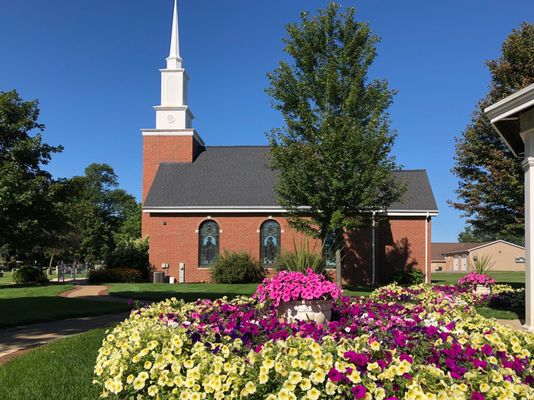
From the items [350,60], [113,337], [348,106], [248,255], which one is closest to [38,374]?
[113,337]

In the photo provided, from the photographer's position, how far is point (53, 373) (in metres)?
6.33

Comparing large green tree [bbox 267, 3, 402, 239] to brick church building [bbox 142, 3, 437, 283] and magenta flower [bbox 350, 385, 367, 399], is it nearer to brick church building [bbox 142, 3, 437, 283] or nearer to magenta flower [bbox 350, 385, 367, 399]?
brick church building [bbox 142, 3, 437, 283]

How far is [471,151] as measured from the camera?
22.4 metres

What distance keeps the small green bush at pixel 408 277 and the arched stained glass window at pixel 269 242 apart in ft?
22.7

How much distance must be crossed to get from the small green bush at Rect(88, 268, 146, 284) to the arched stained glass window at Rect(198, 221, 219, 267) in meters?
3.92

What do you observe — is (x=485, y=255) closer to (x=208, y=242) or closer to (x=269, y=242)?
(x=269, y=242)

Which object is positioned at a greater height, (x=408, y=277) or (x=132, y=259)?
(x=132, y=259)

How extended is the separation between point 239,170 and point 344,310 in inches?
965

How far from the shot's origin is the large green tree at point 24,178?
14.5 meters

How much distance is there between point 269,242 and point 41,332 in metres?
18.2

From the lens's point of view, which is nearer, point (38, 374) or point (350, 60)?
point (38, 374)

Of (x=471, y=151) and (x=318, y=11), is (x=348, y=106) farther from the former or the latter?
(x=471, y=151)

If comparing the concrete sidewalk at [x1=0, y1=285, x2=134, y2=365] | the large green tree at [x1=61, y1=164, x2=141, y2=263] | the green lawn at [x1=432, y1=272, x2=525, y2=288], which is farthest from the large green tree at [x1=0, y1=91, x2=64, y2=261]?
the large green tree at [x1=61, y1=164, x2=141, y2=263]

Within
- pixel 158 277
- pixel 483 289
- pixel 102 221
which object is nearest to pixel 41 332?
pixel 483 289
